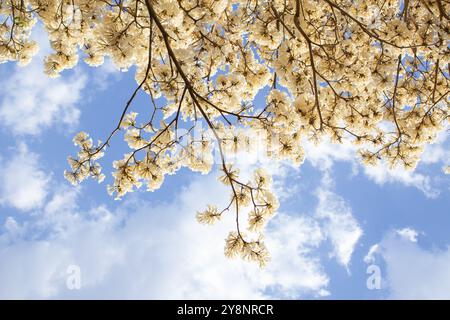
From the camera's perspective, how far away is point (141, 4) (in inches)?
130

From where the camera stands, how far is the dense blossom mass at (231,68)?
310cm

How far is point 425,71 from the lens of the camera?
458cm

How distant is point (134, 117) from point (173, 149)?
1.43 feet

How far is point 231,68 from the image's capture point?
414 centimetres

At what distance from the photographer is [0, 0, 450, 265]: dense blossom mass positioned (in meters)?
3.10
